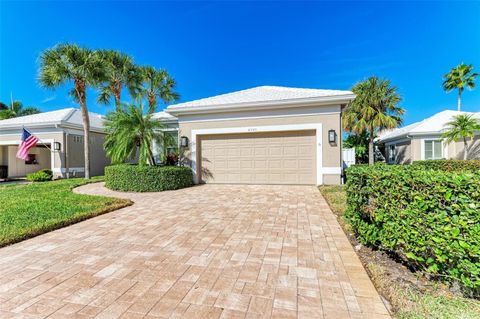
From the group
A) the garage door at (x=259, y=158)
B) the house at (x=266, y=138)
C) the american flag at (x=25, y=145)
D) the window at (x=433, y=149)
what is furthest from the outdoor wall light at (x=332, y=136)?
the american flag at (x=25, y=145)

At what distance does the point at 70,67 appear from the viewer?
34.9 feet

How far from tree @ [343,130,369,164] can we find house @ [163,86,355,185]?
11.4 m

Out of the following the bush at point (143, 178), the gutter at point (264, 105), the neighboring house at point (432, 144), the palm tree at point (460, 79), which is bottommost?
the bush at point (143, 178)

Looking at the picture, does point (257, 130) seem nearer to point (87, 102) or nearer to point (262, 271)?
point (262, 271)

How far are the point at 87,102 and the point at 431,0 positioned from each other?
17.2 metres

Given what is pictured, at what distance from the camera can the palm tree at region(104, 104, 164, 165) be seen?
8.64 metres

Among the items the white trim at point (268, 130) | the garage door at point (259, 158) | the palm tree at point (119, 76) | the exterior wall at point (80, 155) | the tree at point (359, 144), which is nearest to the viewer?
the white trim at point (268, 130)

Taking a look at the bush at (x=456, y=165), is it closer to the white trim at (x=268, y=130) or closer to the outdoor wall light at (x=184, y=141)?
the white trim at (x=268, y=130)

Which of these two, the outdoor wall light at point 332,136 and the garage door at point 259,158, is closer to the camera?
the outdoor wall light at point 332,136

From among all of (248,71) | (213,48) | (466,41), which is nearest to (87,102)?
(213,48)

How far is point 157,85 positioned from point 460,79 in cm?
2666

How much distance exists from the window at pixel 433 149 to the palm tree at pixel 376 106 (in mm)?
2451

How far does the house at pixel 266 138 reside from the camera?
353 inches

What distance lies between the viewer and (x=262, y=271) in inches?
102
